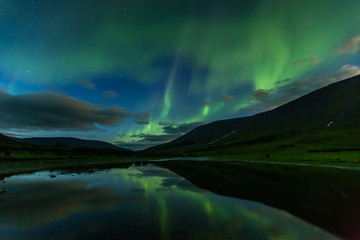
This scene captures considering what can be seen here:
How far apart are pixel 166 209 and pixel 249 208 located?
7412 mm

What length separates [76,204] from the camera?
19.0 metres

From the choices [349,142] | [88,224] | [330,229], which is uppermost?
[349,142]

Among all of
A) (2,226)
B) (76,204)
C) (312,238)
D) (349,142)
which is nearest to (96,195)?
(76,204)

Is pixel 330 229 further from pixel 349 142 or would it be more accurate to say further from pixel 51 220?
pixel 349 142

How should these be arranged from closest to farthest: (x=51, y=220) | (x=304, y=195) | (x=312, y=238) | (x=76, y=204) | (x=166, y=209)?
(x=312, y=238)
(x=51, y=220)
(x=166, y=209)
(x=76, y=204)
(x=304, y=195)

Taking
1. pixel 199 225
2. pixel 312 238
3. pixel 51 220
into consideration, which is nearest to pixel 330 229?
pixel 312 238

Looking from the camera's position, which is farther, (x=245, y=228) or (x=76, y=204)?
(x=76, y=204)

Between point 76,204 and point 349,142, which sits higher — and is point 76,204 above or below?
below

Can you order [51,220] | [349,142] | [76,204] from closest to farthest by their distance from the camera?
[51,220], [76,204], [349,142]

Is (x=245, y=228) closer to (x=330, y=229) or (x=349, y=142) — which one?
(x=330, y=229)

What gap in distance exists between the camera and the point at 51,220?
14438 millimetres

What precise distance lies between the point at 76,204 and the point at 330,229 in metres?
20.6

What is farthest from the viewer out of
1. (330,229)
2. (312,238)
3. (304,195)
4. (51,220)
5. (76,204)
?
(304,195)

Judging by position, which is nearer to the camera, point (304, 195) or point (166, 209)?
point (166, 209)
